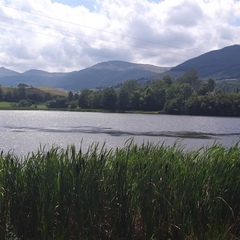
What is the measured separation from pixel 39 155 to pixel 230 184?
4046 millimetres

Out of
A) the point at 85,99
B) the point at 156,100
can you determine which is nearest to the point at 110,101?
the point at 85,99

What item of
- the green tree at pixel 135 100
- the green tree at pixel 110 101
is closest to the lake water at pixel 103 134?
the green tree at pixel 135 100

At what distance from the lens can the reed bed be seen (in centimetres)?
814

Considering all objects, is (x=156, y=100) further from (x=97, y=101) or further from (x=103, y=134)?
(x=103, y=134)

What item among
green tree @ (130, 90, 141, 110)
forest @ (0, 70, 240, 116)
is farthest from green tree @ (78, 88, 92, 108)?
green tree @ (130, 90, 141, 110)

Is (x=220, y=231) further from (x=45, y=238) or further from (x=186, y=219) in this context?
(x=45, y=238)

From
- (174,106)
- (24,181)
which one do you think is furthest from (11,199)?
(174,106)

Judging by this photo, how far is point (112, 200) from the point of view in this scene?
8.44 metres

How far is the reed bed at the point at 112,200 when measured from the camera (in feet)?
26.7

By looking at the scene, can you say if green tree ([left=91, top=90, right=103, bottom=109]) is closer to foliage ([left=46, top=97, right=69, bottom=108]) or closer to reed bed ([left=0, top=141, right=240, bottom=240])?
foliage ([left=46, top=97, right=69, bottom=108])

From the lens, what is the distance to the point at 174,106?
15962 cm

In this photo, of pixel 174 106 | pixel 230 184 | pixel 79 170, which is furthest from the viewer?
pixel 174 106

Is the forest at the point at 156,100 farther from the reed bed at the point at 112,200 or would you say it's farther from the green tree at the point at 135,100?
the reed bed at the point at 112,200

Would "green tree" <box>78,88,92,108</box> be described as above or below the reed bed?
below
